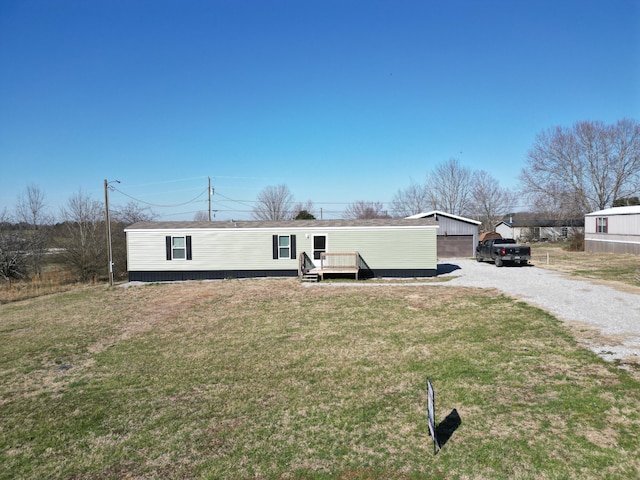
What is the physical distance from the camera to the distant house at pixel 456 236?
91.0 ft

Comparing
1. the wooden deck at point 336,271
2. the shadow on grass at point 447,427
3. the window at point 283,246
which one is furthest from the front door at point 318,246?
the shadow on grass at point 447,427

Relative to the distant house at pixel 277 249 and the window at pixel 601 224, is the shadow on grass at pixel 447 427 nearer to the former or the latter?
the distant house at pixel 277 249

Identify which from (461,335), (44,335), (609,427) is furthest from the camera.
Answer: (44,335)

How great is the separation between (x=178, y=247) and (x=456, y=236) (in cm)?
1907

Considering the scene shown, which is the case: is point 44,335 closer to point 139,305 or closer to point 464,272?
point 139,305

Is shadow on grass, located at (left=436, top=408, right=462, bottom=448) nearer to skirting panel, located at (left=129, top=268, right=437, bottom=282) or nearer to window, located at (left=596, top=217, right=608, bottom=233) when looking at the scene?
skirting panel, located at (left=129, top=268, right=437, bottom=282)

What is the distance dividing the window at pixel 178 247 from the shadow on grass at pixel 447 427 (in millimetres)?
17000

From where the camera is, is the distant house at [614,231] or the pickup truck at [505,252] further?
the distant house at [614,231]

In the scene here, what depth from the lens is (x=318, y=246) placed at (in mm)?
19312

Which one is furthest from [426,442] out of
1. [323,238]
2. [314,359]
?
[323,238]

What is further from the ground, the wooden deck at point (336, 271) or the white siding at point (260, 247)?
the white siding at point (260, 247)

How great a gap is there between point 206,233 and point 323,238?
599cm

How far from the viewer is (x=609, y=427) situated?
14.2ft

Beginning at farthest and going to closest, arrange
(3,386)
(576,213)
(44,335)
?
(576,213) → (44,335) → (3,386)
